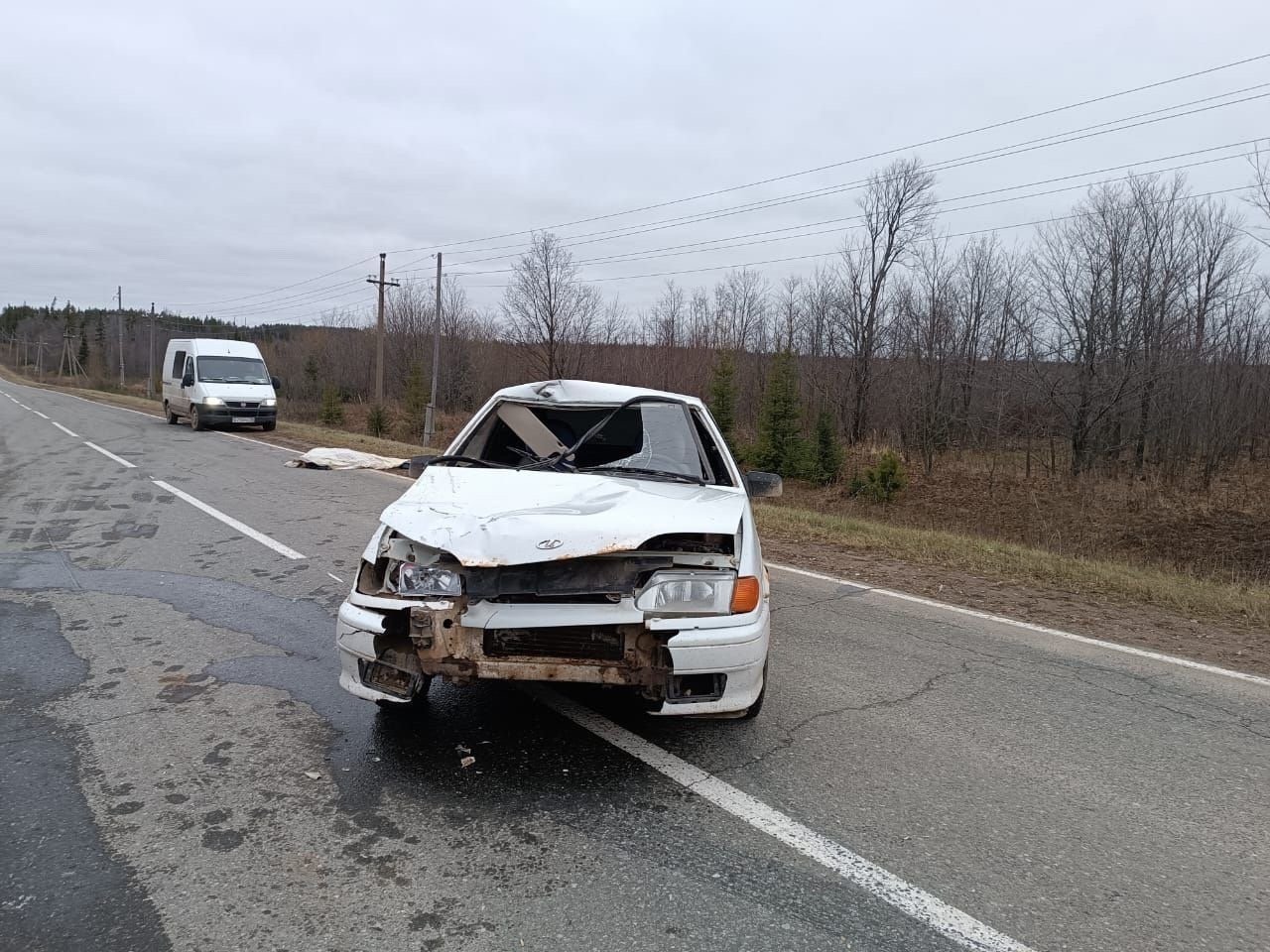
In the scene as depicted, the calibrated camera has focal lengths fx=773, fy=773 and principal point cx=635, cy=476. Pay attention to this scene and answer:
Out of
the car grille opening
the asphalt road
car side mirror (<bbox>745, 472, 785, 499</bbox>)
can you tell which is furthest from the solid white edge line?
the car grille opening

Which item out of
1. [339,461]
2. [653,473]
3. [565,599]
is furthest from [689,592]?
[339,461]

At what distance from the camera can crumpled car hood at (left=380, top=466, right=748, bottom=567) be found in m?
3.23

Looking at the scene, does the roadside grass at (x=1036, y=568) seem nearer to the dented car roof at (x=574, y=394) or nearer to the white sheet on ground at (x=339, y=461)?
the dented car roof at (x=574, y=394)

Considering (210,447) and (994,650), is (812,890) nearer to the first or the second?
(994,650)

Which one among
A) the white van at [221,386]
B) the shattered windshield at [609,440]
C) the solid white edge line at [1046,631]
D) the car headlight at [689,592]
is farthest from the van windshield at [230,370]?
the car headlight at [689,592]

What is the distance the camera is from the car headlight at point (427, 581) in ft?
10.9

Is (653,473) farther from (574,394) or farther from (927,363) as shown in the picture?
(927,363)

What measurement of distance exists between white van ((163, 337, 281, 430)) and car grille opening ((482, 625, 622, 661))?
21.8 metres

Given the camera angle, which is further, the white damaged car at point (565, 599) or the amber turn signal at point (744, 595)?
the amber turn signal at point (744, 595)

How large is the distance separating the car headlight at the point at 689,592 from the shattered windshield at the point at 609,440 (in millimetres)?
1175

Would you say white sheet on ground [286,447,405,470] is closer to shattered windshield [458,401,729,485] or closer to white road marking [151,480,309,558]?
white road marking [151,480,309,558]

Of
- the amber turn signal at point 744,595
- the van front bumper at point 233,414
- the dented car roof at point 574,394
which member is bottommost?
the amber turn signal at point 744,595

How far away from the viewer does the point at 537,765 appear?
3402mm

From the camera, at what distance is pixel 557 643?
10.6ft
